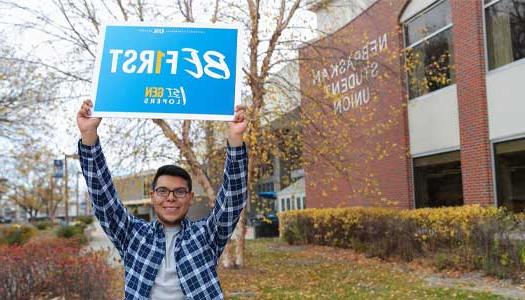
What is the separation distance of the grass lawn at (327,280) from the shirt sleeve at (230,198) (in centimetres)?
683

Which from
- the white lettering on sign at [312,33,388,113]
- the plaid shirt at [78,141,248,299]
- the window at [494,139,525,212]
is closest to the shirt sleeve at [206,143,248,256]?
the plaid shirt at [78,141,248,299]

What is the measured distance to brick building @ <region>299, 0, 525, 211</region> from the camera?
13578mm

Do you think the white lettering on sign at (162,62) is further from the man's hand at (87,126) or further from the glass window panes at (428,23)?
the glass window panes at (428,23)

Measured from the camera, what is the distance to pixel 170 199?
8.89 feet

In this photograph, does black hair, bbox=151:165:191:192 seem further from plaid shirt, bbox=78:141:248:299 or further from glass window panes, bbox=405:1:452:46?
glass window panes, bbox=405:1:452:46

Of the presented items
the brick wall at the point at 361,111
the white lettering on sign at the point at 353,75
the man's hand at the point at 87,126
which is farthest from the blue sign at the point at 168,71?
the white lettering on sign at the point at 353,75

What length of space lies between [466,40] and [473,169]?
10.8ft

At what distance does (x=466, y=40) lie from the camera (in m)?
14.9

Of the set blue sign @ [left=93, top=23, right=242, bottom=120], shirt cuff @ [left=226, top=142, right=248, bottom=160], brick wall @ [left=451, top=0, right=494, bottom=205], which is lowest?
shirt cuff @ [left=226, top=142, right=248, bottom=160]

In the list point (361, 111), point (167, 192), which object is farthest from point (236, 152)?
point (361, 111)

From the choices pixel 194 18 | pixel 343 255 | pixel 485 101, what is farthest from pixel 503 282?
pixel 194 18

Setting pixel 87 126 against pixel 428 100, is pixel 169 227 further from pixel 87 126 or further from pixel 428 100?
pixel 428 100

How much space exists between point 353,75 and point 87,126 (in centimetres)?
1708

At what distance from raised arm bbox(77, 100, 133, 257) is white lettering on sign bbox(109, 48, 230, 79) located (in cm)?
41
